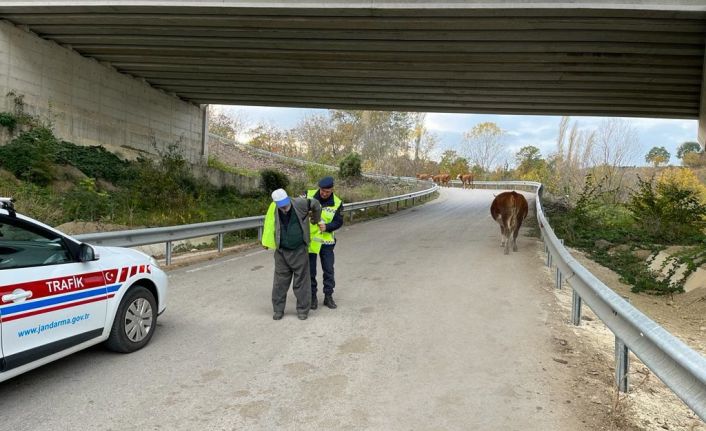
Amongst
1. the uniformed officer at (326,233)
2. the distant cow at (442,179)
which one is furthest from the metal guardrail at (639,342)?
the distant cow at (442,179)

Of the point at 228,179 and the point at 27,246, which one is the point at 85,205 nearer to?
the point at 27,246

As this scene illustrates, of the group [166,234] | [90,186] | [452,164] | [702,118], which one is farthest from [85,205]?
[452,164]

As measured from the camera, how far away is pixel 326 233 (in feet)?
22.0

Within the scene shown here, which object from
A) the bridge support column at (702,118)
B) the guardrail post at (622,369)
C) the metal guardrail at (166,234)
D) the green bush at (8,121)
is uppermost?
the bridge support column at (702,118)

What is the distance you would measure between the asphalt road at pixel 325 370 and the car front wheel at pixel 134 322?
127 mm

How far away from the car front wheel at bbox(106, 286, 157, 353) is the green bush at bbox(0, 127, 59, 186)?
12327 mm

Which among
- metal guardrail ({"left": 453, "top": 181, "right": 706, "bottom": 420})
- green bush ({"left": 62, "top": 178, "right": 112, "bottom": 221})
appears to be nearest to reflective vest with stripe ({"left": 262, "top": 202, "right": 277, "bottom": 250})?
metal guardrail ({"left": 453, "top": 181, "right": 706, "bottom": 420})

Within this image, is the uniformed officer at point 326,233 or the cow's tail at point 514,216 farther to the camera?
the cow's tail at point 514,216

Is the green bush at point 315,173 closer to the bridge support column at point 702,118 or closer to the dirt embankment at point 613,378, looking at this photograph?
the bridge support column at point 702,118

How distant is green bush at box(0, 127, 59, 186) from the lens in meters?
15.0

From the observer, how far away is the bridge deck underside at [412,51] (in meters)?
13.2

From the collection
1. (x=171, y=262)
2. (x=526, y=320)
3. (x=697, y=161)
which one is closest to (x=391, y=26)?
(x=171, y=262)

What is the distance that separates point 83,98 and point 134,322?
55.3ft

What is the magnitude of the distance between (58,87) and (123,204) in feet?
19.9
